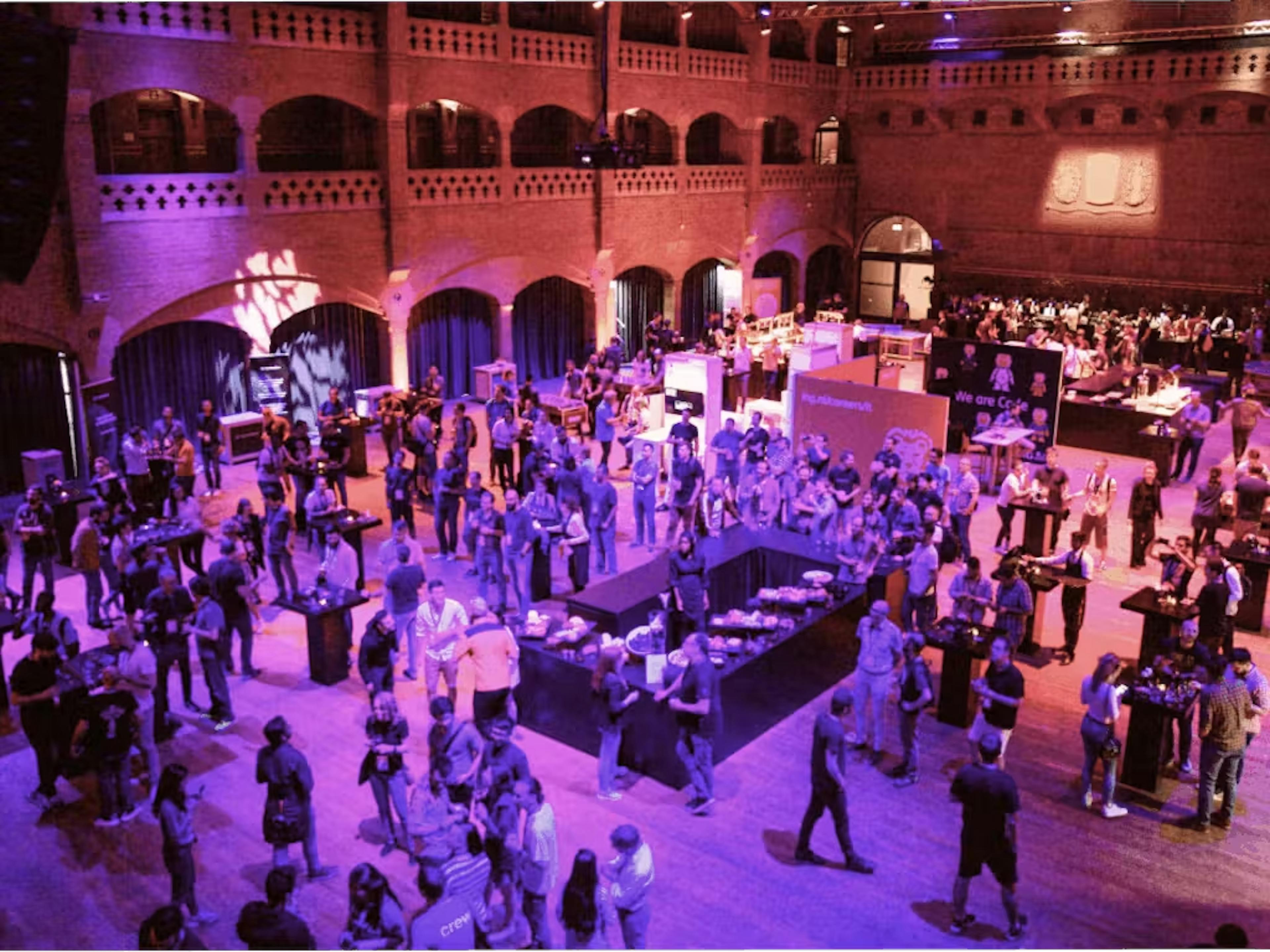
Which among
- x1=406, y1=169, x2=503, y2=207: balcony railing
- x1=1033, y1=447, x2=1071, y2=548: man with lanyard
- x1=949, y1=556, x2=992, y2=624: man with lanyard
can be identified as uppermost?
x1=406, y1=169, x2=503, y2=207: balcony railing

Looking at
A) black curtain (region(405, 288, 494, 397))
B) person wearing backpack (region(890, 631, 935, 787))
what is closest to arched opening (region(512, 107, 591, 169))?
black curtain (region(405, 288, 494, 397))

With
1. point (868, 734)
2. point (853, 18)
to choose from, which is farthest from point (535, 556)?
point (853, 18)

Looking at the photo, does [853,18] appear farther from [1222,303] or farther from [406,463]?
[406,463]

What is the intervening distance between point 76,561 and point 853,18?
94.7 ft

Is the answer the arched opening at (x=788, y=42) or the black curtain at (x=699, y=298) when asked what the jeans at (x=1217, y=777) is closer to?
the black curtain at (x=699, y=298)

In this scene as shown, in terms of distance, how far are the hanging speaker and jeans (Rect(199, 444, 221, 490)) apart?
11236mm

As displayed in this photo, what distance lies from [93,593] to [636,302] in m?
19.6

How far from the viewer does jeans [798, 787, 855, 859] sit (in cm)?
834

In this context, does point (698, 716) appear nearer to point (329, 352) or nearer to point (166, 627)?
point (166, 627)

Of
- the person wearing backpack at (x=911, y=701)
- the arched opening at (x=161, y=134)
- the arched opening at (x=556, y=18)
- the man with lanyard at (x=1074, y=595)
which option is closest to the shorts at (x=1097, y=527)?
the man with lanyard at (x=1074, y=595)

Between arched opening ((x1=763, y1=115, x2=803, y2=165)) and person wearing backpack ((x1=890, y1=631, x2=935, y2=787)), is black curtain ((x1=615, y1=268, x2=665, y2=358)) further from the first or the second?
person wearing backpack ((x1=890, y1=631, x2=935, y2=787))

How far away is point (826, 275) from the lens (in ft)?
121

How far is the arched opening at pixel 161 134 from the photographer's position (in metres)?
19.8

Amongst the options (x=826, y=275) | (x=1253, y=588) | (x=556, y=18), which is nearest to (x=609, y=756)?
(x=1253, y=588)
